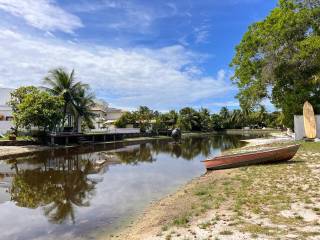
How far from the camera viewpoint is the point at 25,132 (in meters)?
33.3

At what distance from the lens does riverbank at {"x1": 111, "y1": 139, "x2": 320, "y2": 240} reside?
19.0 ft

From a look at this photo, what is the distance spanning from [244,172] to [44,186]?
340 inches

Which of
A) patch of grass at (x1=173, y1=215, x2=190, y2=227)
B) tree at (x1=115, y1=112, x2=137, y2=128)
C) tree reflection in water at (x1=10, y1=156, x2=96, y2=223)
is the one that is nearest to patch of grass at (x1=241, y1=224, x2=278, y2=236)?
patch of grass at (x1=173, y1=215, x2=190, y2=227)

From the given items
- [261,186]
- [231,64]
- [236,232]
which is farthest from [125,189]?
[231,64]

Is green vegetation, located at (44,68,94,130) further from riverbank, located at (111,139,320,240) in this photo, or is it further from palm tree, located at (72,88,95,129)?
riverbank, located at (111,139,320,240)

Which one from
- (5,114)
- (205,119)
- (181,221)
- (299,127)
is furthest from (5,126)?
(205,119)

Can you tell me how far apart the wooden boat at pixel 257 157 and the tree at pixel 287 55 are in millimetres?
11658

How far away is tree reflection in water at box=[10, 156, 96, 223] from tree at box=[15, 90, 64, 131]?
1112 cm

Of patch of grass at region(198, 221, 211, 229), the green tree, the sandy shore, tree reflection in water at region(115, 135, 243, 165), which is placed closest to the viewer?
patch of grass at region(198, 221, 211, 229)

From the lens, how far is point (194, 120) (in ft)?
260

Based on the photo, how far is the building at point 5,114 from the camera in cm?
3534

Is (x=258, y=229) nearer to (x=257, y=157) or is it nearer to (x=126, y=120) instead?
(x=257, y=157)

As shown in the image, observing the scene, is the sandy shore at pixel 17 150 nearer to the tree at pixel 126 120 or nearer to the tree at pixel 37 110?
the tree at pixel 37 110

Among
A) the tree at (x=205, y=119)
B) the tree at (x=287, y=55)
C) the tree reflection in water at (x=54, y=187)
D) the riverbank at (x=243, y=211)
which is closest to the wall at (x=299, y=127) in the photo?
the tree at (x=287, y=55)
